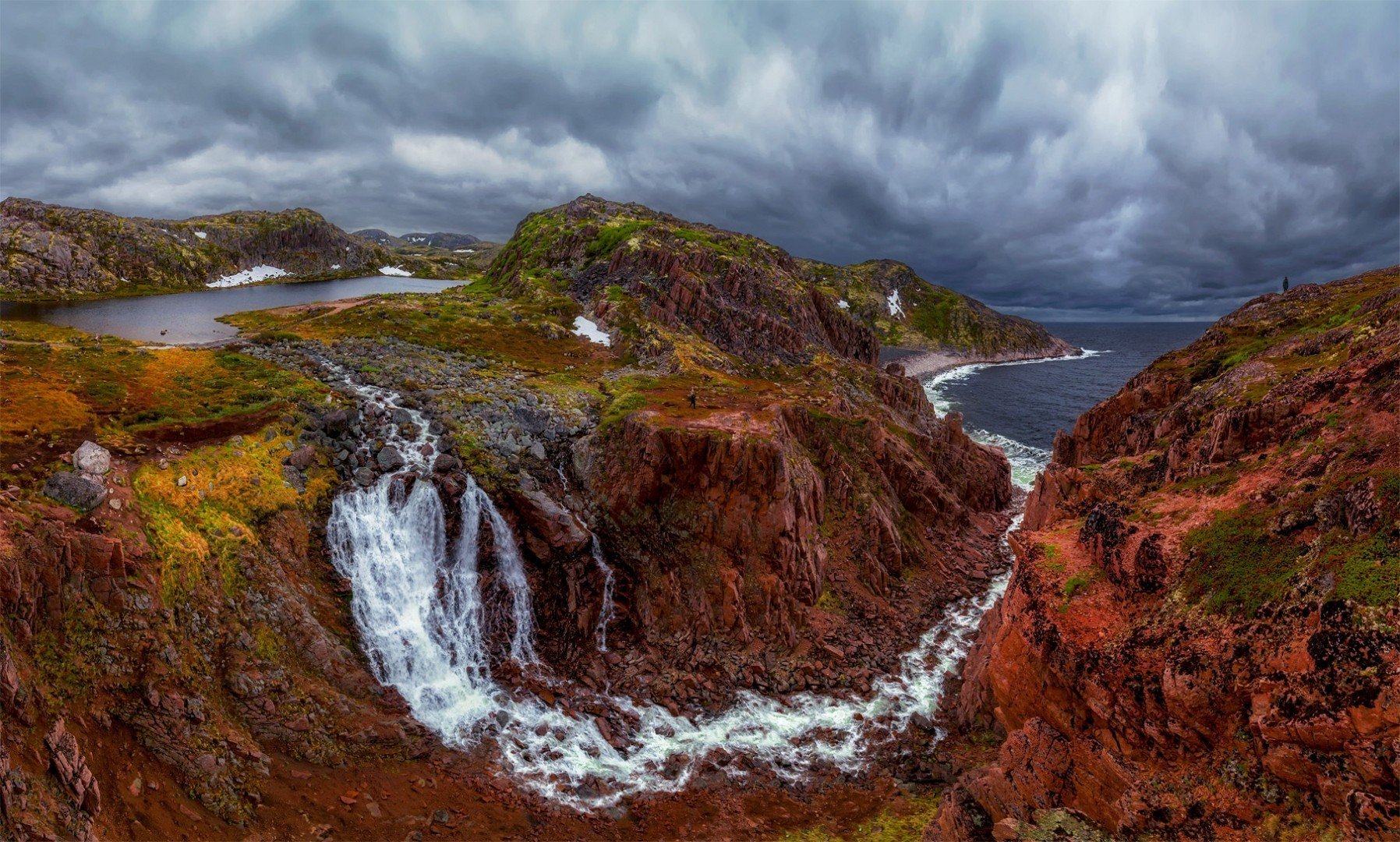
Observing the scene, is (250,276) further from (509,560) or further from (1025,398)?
(1025,398)

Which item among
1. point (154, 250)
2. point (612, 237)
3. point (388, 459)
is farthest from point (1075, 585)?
point (154, 250)

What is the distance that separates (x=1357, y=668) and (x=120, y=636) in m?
29.3

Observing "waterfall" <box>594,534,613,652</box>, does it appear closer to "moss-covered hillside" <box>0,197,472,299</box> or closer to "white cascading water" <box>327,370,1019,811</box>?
"white cascading water" <box>327,370,1019,811</box>

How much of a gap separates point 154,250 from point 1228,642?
16497 cm

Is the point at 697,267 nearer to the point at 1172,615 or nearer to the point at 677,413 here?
the point at 677,413

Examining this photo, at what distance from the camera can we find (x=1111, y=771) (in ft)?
42.1

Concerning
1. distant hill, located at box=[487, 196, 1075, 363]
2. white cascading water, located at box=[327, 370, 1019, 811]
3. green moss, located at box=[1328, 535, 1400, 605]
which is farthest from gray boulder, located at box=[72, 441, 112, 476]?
distant hill, located at box=[487, 196, 1075, 363]

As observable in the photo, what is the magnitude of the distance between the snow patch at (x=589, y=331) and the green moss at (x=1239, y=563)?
4969 centimetres

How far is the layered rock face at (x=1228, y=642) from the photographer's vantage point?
389 inches

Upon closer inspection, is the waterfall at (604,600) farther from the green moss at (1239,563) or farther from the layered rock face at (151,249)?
the layered rock face at (151,249)

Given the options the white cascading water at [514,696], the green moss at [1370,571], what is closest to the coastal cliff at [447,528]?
the white cascading water at [514,696]

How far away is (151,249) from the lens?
11588cm

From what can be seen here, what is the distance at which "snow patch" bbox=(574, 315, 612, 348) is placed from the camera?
196 feet

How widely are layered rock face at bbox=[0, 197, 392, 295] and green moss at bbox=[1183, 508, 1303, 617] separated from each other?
131 meters
